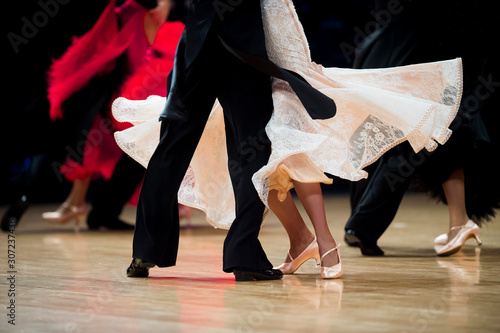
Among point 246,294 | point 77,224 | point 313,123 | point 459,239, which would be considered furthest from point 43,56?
point 246,294

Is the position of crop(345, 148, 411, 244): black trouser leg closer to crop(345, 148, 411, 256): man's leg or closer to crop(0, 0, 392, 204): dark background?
crop(345, 148, 411, 256): man's leg

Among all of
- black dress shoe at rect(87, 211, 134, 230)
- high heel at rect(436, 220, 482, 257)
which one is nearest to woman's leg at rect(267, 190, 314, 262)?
high heel at rect(436, 220, 482, 257)

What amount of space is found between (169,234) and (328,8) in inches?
226

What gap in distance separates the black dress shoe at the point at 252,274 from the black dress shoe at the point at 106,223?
8.17ft

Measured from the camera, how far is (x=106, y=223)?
4957mm

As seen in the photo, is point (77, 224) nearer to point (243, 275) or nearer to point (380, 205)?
Result: point (380, 205)

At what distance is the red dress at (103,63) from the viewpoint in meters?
4.79

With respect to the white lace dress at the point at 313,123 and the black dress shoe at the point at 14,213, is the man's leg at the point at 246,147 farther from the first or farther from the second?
the black dress shoe at the point at 14,213

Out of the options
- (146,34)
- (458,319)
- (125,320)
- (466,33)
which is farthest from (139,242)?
(146,34)

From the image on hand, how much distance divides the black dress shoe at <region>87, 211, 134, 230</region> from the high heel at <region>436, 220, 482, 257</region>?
7.45ft

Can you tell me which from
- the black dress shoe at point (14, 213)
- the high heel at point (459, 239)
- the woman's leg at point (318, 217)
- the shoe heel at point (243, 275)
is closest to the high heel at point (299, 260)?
the woman's leg at point (318, 217)

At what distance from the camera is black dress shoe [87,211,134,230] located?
495cm

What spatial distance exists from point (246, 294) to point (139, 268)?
1.82 feet

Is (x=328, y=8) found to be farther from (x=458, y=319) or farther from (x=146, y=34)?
(x=458, y=319)
